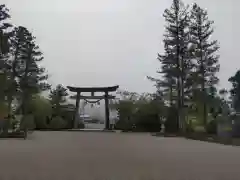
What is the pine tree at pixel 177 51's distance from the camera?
29578 millimetres

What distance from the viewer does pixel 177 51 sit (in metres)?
29.8

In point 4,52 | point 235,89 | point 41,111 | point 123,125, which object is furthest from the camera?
point 235,89

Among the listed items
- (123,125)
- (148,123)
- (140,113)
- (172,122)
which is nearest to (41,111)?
(123,125)

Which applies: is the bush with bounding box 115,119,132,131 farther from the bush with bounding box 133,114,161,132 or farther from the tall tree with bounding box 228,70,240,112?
the tall tree with bounding box 228,70,240,112

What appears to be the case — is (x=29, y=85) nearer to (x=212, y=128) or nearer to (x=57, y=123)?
(x=57, y=123)

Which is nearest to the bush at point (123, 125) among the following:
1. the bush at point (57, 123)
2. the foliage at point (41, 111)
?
the bush at point (57, 123)

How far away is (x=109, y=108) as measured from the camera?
36.5 meters

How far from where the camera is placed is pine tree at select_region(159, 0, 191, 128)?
97.0 ft

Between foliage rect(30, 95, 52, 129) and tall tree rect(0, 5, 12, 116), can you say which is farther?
foliage rect(30, 95, 52, 129)

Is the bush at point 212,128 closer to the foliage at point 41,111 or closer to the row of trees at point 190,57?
the row of trees at point 190,57

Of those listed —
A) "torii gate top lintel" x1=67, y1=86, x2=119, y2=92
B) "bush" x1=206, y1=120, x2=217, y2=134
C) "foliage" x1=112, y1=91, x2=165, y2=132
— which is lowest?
"bush" x1=206, y1=120, x2=217, y2=134

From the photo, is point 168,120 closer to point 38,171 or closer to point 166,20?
point 166,20

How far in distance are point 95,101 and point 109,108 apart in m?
1.85

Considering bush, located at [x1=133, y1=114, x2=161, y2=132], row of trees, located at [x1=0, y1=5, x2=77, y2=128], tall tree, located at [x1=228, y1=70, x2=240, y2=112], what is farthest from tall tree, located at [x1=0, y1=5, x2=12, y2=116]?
tall tree, located at [x1=228, y1=70, x2=240, y2=112]
